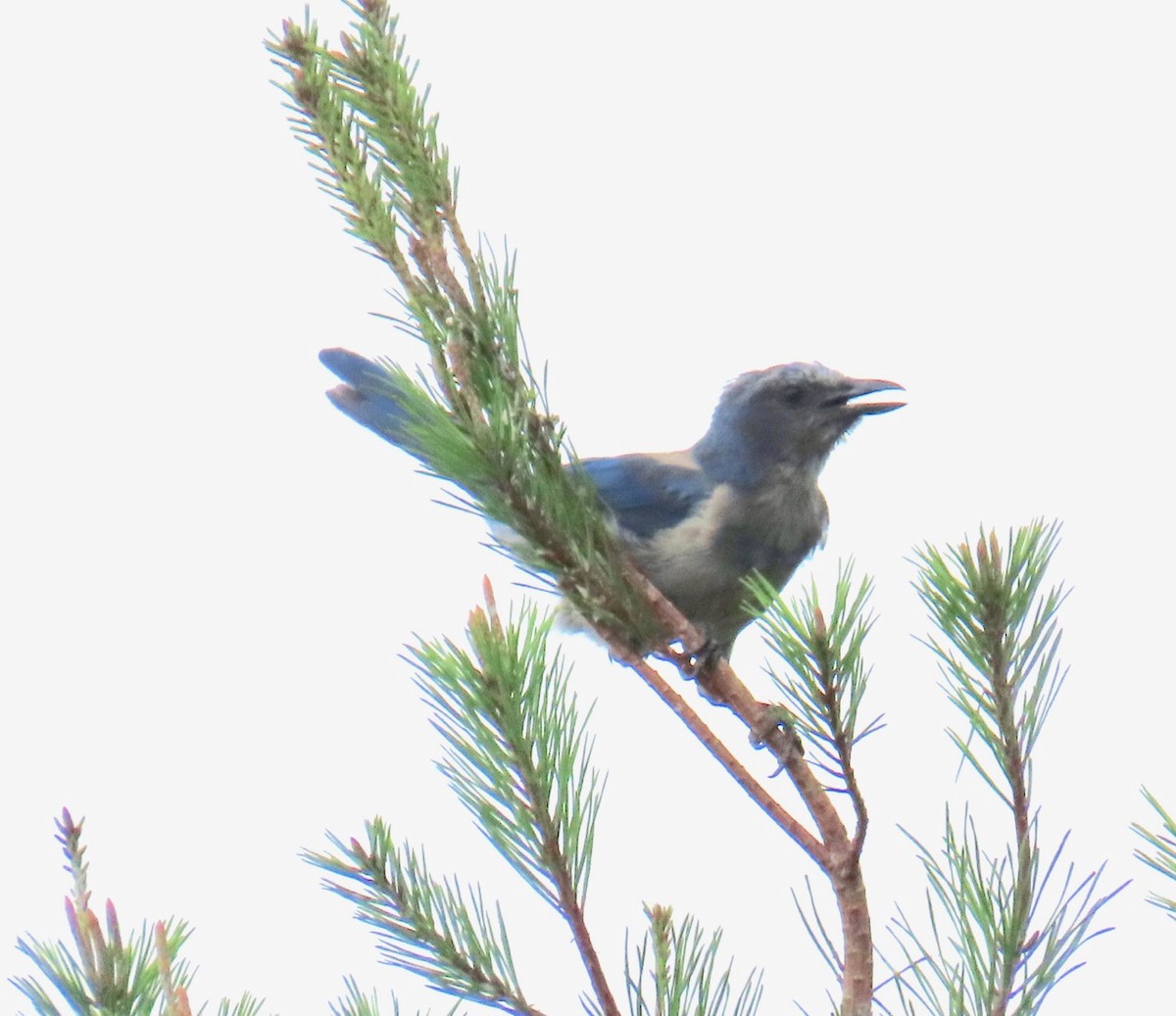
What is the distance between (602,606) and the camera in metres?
2.24

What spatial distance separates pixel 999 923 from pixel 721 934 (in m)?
0.40

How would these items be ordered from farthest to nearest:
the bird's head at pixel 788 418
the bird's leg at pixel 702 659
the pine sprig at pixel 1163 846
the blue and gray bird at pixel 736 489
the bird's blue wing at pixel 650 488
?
the bird's head at pixel 788 418, the bird's blue wing at pixel 650 488, the blue and gray bird at pixel 736 489, the bird's leg at pixel 702 659, the pine sprig at pixel 1163 846

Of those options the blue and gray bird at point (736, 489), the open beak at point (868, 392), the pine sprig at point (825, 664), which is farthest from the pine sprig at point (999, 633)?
the open beak at point (868, 392)

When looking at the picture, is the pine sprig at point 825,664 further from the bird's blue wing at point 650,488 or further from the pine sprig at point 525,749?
the bird's blue wing at point 650,488

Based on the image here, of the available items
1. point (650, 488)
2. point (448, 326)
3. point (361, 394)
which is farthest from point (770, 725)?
point (650, 488)

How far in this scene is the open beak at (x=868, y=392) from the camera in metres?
4.71

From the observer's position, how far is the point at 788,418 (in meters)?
4.99

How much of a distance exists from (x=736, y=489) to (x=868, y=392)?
1.83 feet

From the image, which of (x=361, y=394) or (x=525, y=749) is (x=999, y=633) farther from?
(x=361, y=394)

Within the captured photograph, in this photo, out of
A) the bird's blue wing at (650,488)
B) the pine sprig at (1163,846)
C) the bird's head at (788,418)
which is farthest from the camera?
the bird's head at (788,418)

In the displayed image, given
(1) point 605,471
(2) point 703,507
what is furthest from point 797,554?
(1) point 605,471

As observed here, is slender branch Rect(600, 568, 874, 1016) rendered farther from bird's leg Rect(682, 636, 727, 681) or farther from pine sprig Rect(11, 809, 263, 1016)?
pine sprig Rect(11, 809, 263, 1016)

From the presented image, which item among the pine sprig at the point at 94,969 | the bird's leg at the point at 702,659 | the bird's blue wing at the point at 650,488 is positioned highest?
the bird's blue wing at the point at 650,488

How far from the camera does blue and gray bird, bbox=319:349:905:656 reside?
427 cm
